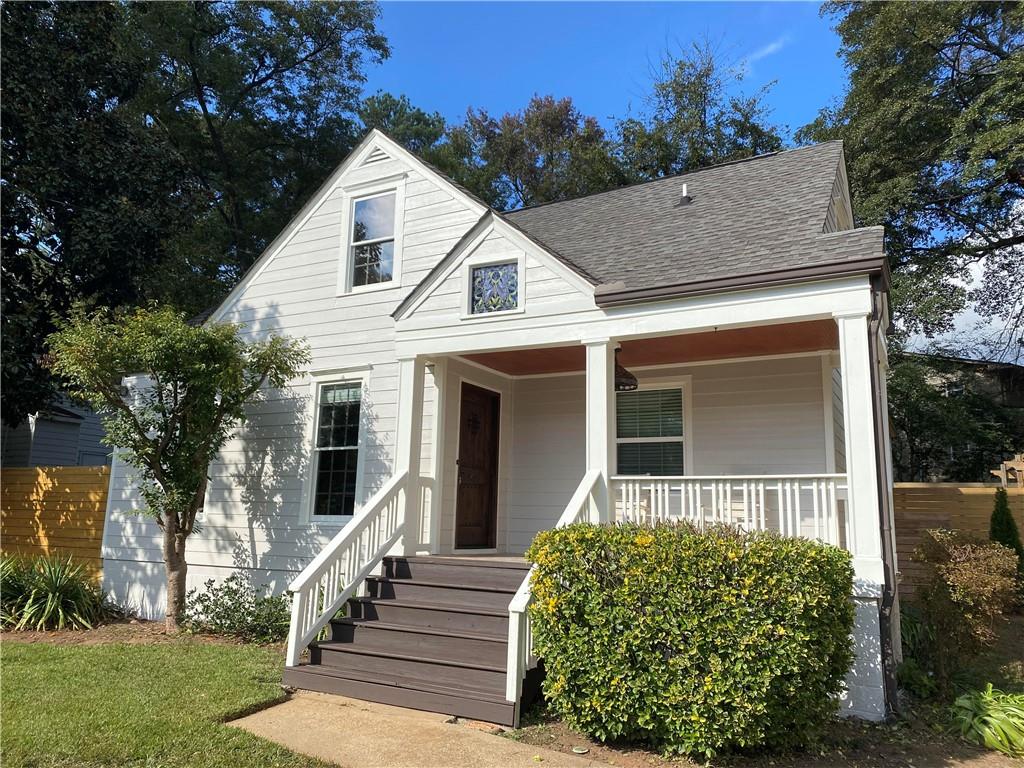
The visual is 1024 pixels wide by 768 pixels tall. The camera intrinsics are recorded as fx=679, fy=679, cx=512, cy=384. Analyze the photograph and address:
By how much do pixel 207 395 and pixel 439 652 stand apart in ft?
15.2

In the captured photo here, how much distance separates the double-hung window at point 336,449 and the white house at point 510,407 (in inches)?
1.3

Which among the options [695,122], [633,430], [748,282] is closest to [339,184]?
[633,430]

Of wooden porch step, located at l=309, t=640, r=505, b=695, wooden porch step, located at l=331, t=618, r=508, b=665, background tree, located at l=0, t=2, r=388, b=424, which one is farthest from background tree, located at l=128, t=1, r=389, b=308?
wooden porch step, located at l=309, t=640, r=505, b=695

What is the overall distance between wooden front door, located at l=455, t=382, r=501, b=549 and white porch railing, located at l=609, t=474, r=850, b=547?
7.40ft

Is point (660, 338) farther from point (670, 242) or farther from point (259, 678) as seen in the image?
point (259, 678)

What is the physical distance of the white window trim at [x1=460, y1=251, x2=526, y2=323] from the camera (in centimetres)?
740

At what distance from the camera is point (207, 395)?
842cm

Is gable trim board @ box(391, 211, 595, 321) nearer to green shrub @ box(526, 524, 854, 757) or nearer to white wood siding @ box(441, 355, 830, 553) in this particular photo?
white wood siding @ box(441, 355, 830, 553)

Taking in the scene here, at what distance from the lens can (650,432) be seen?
8.65 m

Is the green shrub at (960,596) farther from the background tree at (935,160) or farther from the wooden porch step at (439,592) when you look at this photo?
the background tree at (935,160)

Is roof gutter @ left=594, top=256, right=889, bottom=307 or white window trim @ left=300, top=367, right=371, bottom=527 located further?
white window trim @ left=300, top=367, right=371, bottom=527

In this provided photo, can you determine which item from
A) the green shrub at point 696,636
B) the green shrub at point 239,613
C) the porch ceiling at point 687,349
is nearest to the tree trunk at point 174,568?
the green shrub at point 239,613

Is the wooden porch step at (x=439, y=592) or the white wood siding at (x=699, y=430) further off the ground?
the white wood siding at (x=699, y=430)

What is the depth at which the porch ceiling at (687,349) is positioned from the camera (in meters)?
7.19
